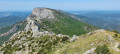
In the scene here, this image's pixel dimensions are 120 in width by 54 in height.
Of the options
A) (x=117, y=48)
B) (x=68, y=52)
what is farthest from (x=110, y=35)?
(x=68, y=52)

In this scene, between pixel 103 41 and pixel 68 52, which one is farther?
pixel 68 52

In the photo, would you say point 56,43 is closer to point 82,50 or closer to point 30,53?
point 30,53

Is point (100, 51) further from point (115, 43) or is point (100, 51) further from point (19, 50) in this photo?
point (19, 50)

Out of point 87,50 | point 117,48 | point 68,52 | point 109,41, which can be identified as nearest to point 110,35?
point 109,41

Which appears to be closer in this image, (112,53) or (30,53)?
(112,53)

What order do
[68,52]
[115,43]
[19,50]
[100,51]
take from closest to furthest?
[100,51] < [115,43] < [68,52] < [19,50]

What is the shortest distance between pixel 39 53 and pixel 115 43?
3317cm

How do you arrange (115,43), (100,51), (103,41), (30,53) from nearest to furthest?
(100,51), (115,43), (103,41), (30,53)

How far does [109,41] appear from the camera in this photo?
38.2 m

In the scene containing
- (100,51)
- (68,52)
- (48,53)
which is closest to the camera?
(100,51)

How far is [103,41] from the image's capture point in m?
38.8

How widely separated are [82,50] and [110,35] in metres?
11.5


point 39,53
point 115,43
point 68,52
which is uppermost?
point 115,43

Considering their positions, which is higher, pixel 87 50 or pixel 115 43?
pixel 115 43
